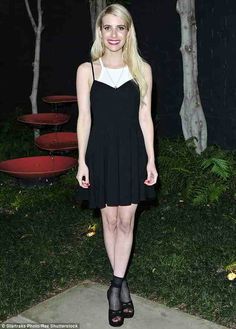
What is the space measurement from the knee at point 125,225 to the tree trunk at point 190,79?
3431 millimetres

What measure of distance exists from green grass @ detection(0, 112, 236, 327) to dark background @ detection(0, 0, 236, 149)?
1615mm

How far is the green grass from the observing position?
4.62 meters

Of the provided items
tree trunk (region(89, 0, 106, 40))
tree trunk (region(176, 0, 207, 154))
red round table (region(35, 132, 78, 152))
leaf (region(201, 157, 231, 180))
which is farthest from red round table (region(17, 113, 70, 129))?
leaf (region(201, 157, 231, 180))

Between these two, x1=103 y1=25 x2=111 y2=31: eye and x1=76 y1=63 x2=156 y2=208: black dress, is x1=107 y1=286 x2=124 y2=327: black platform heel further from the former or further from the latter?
x1=103 y1=25 x2=111 y2=31: eye

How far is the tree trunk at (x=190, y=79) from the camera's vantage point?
7.23m

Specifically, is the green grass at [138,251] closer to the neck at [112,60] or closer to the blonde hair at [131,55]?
the blonde hair at [131,55]

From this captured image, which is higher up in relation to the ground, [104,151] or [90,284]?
[104,151]

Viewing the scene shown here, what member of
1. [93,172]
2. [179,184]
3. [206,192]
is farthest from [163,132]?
[93,172]

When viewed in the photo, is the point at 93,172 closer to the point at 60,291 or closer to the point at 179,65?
the point at 60,291

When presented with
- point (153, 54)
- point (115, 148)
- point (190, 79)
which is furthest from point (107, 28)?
point (153, 54)

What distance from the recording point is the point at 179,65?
8648 millimetres

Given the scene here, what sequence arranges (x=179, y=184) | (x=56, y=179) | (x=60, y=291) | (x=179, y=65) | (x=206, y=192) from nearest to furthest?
1. (x=60, y=291)
2. (x=206, y=192)
3. (x=179, y=184)
4. (x=56, y=179)
5. (x=179, y=65)

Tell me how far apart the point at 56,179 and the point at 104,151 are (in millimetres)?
3763

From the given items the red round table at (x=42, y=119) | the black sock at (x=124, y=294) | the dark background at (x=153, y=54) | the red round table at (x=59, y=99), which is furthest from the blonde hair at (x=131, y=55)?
the red round table at (x=59, y=99)
